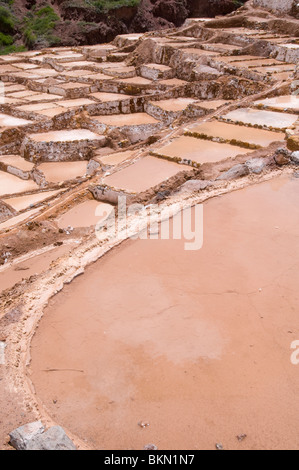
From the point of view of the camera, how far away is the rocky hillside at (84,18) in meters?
34.8

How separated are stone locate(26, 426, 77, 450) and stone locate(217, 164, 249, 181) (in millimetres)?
5222

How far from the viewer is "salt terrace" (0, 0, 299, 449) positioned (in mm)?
3762

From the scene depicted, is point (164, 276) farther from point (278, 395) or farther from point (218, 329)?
point (278, 395)

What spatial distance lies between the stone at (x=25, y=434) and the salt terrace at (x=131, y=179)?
5.6 inches

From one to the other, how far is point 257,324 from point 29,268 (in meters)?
4.01

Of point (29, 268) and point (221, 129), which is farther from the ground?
point (221, 129)

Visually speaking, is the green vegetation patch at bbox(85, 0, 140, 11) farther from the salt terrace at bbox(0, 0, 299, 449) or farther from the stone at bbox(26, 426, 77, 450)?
the stone at bbox(26, 426, 77, 450)

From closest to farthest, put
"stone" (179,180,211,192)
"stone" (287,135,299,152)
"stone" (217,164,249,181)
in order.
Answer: "stone" (179,180,211,192), "stone" (217,164,249,181), "stone" (287,135,299,152)

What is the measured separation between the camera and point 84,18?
3616 cm

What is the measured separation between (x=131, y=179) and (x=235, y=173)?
271 cm

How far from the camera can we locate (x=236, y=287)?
4855 mm

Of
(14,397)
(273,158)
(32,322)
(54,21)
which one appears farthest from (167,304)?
(54,21)

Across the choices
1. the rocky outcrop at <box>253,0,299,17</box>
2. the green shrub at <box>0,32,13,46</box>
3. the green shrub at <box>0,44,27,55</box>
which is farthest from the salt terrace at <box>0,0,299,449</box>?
the green shrub at <box>0,32,13,46</box>

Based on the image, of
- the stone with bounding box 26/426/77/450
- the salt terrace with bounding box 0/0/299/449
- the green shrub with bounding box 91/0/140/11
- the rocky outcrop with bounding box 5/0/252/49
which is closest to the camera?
the stone with bounding box 26/426/77/450
